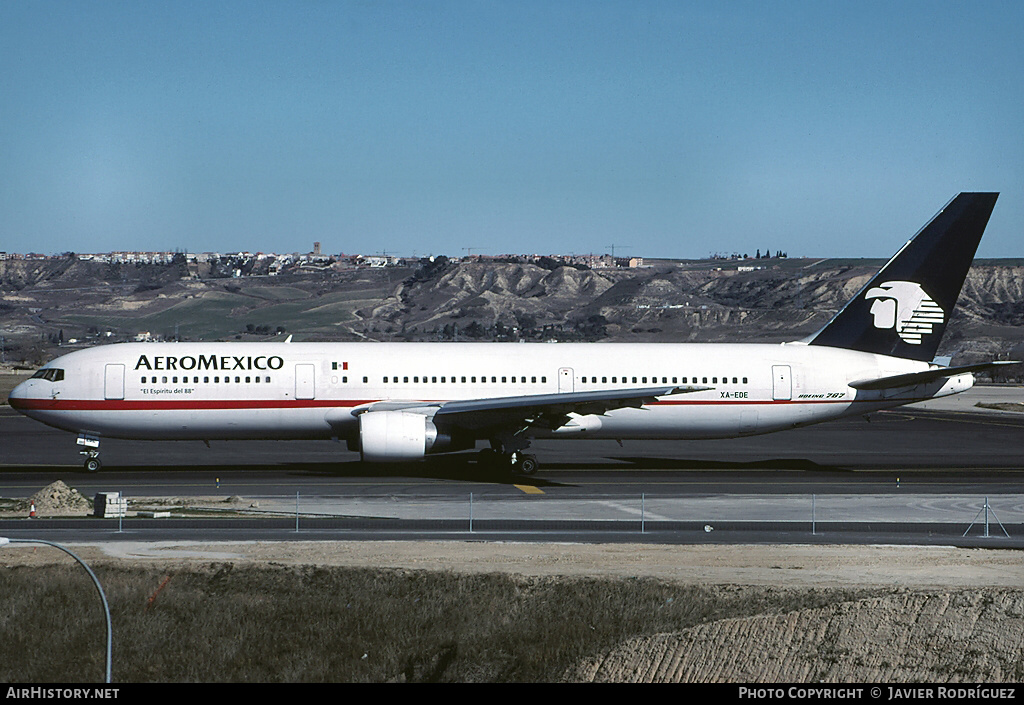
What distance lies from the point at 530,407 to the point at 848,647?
1928 cm

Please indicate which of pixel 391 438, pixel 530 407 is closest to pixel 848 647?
pixel 530 407

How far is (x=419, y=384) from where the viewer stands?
42344mm

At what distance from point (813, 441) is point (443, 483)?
25.5m

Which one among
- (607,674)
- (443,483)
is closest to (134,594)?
(607,674)

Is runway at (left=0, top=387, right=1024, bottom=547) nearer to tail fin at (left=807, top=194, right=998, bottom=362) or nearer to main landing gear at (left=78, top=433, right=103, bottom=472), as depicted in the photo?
main landing gear at (left=78, top=433, right=103, bottom=472)

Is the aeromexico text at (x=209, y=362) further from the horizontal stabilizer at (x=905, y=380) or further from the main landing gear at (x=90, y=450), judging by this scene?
the horizontal stabilizer at (x=905, y=380)

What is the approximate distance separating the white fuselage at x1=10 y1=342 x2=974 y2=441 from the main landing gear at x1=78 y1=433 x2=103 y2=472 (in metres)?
0.53

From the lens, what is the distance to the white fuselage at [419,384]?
4141 centimetres

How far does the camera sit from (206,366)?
137 ft

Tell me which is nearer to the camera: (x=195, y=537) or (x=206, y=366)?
(x=195, y=537)

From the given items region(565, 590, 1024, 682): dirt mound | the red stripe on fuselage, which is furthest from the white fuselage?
region(565, 590, 1024, 682): dirt mound

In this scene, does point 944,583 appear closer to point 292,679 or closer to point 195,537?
point 292,679

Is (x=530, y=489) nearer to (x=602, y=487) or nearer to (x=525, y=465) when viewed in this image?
(x=602, y=487)

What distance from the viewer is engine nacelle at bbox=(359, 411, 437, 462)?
39.0m
